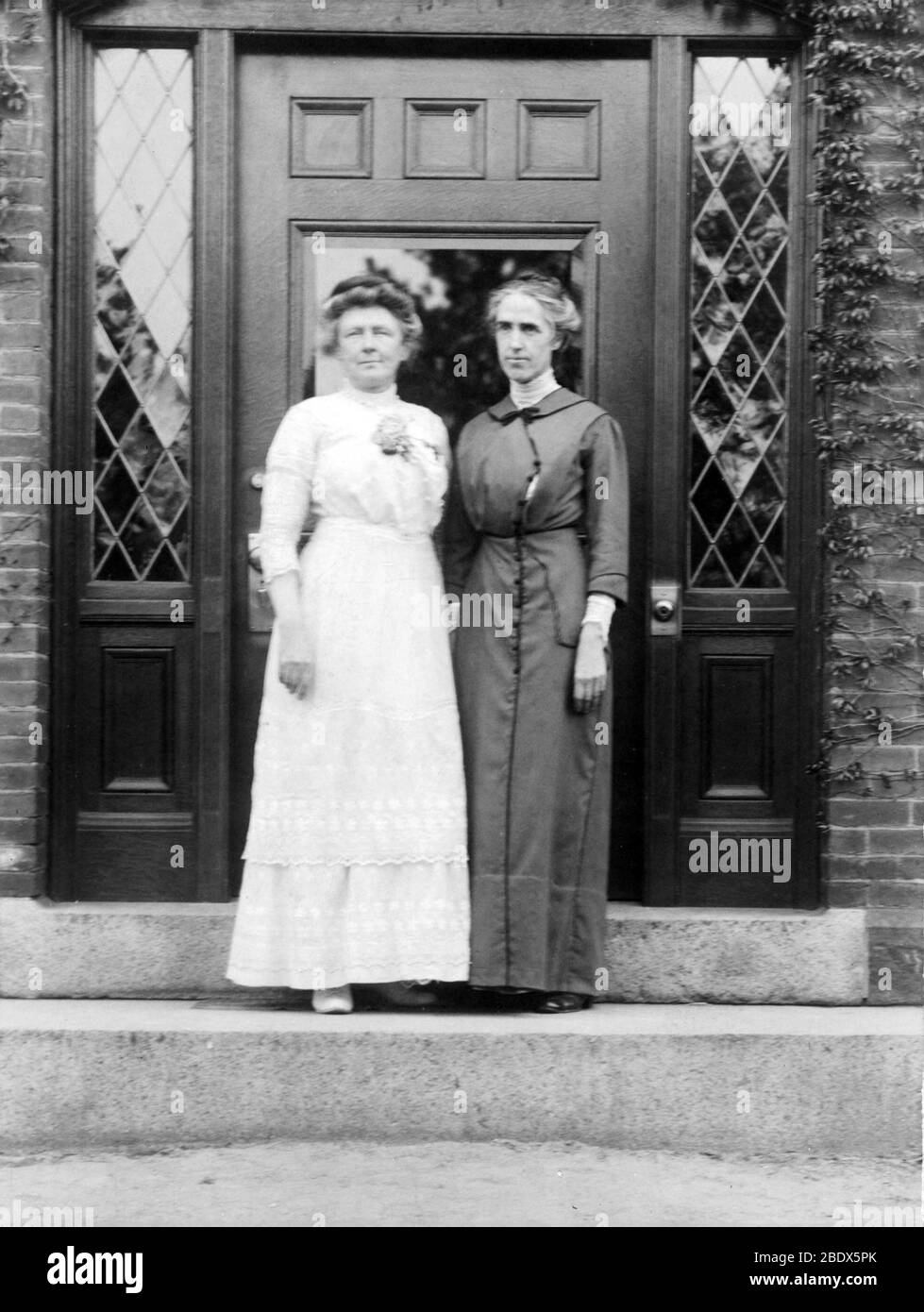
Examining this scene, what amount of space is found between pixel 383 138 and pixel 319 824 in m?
2.17

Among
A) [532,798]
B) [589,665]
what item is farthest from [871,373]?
[532,798]

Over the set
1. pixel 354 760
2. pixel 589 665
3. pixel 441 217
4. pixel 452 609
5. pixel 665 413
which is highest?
pixel 441 217

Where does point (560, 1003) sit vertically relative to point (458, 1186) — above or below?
above

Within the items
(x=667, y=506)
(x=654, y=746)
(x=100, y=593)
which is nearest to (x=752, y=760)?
(x=654, y=746)

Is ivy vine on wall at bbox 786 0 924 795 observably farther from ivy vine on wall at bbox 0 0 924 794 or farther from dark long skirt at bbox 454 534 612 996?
dark long skirt at bbox 454 534 612 996

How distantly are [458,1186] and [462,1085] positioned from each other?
1.14 feet

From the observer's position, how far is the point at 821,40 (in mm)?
5328

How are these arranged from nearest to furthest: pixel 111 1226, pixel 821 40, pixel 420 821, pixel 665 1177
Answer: pixel 111 1226, pixel 665 1177, pixel 420 821, pixel 821 40

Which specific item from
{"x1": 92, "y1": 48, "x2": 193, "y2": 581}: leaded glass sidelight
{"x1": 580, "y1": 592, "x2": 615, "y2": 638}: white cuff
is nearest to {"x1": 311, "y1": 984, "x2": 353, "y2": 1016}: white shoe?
{"x1": 580, "y1": 592, "x2": 615, "y2": 638}: white cuff

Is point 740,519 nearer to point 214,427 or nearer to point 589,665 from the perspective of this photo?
point 589,665

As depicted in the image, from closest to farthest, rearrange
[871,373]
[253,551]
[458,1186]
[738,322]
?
[458,1186], [871,373], [253,551], [738,322]

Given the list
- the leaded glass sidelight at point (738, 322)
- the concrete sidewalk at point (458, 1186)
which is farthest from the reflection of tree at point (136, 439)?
the concrete sidewalk at point (458, 1186)

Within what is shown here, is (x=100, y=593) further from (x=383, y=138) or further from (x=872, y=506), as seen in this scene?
(x=872, y=506)

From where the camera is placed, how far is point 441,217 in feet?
18.3
